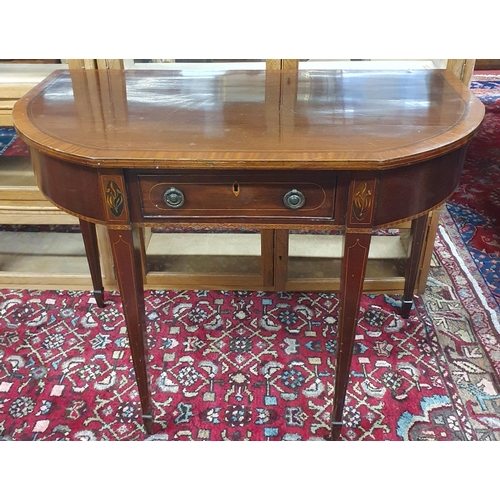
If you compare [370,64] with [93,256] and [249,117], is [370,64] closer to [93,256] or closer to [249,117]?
[249,117]

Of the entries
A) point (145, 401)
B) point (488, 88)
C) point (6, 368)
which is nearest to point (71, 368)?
point (6, 368)

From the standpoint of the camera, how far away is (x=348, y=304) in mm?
1078

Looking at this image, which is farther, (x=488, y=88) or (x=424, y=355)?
(x=488, y=88)

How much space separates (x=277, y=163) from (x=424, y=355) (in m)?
0.88

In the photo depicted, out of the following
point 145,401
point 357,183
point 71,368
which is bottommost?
point 71,368

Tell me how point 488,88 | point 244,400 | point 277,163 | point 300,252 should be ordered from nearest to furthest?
1. point 277,163
2. point 244,400
3. point 300,252
4. point 488,88

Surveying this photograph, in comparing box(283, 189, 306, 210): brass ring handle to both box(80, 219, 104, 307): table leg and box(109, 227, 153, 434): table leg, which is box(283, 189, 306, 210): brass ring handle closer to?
box(109, 227, 153, 434): table leg

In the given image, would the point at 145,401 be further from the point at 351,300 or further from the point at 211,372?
the point at 351,300

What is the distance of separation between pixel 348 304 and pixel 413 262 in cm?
56

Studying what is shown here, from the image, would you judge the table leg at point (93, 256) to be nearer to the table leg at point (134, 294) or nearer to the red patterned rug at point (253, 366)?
the red patterned rug at point (253, 366)

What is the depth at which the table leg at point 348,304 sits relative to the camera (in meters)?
1.00

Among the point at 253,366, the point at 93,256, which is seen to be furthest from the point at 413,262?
the point at 93,256

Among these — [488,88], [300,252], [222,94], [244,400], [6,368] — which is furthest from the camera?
[488,88]

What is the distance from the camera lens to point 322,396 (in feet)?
4.54
